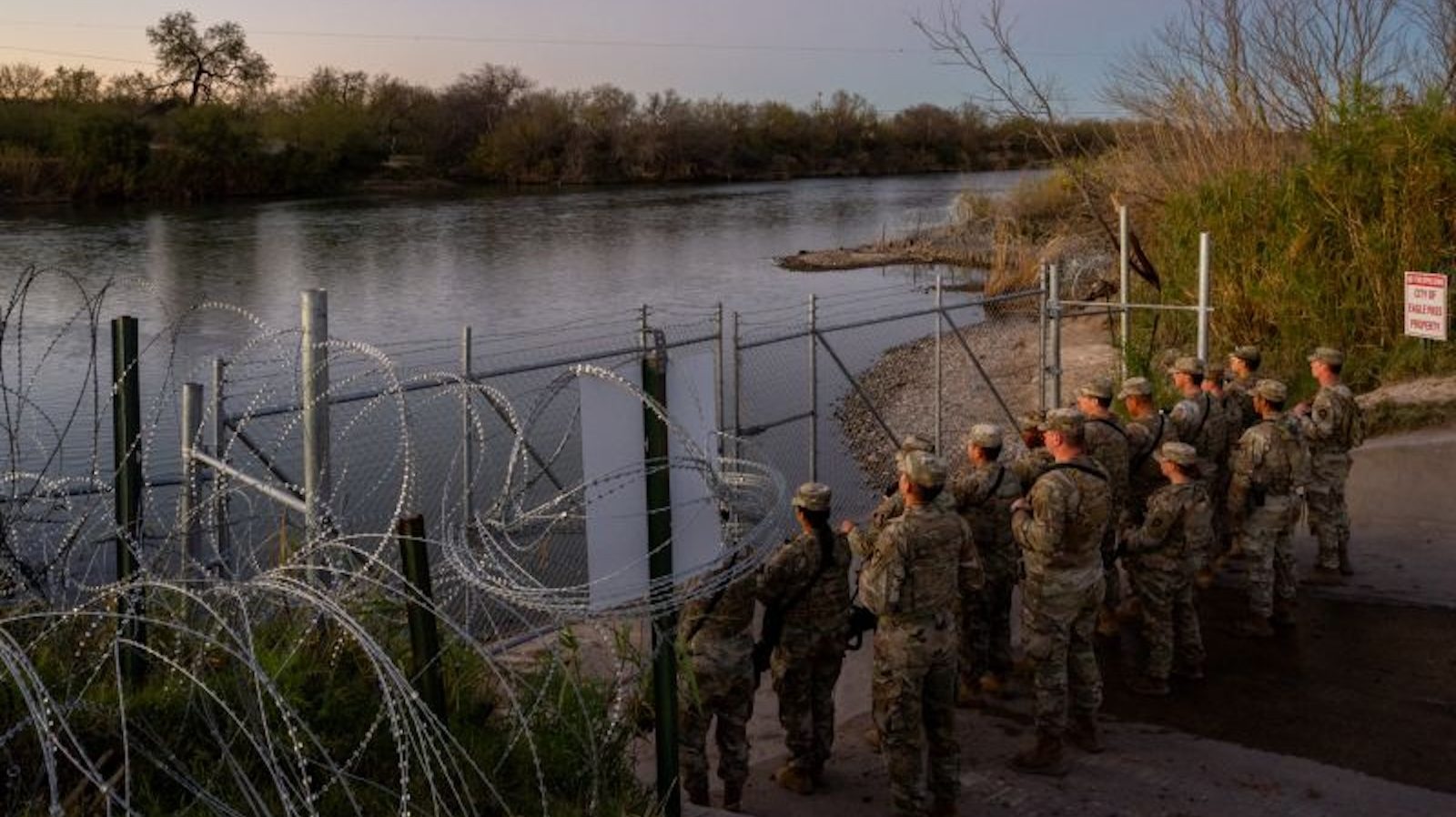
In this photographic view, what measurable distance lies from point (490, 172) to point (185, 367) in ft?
216

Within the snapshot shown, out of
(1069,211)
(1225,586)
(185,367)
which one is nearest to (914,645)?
(1225,586)

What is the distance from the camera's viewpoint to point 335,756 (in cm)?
516

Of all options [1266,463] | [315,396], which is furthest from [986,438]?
[315,396]

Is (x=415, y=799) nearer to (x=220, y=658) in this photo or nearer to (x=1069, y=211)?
(x=220, y=658)

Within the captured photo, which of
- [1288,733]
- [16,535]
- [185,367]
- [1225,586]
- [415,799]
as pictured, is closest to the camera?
[415,799]

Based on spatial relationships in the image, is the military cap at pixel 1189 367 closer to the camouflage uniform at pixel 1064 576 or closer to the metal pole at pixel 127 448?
the camouflage uniform at pixel 1064 576

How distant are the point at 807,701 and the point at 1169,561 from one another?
98.1 inches

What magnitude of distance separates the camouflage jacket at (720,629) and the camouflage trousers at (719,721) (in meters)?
0.02

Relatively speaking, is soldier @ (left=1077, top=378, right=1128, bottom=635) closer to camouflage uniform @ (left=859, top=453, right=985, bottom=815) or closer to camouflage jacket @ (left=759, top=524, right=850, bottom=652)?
camouflage uniform @ (left=859, top=453, right=985, bottom=815)

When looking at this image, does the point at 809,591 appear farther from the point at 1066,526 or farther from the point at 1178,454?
the point at 1178,454

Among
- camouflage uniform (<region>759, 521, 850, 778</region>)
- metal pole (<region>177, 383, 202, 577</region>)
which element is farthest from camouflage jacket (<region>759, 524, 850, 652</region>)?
metal pole (<region>177, 383, 202, 577</region>)

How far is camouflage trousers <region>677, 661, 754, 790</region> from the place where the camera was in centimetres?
626

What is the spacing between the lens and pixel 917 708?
6.39 m

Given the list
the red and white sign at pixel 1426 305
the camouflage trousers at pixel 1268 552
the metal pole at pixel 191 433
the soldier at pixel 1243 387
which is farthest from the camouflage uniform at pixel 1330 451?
the metal pole at pixel 191 433
